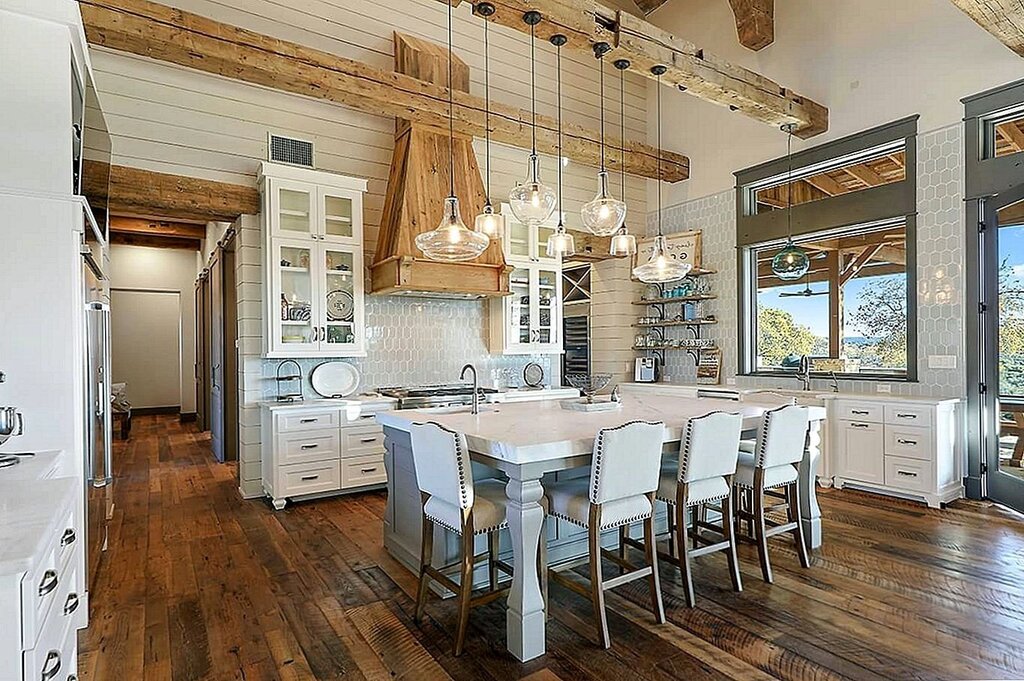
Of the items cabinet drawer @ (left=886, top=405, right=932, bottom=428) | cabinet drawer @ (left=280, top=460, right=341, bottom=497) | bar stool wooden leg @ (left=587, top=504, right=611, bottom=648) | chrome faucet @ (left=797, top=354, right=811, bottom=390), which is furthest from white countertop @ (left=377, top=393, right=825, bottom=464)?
chrome faucet @ (left=797, top=354, right=811, bottom=390)

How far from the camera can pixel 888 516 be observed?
4.38 m

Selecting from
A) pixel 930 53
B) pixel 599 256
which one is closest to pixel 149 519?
pixel 599 256

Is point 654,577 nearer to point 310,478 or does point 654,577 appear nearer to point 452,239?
point 452,239

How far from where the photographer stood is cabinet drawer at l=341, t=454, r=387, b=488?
506 centimetres

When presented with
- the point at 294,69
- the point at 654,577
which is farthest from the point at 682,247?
the point at 654,577

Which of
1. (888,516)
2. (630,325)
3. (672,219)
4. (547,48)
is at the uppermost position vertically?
(547,48)

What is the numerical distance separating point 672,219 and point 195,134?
17.5 ft

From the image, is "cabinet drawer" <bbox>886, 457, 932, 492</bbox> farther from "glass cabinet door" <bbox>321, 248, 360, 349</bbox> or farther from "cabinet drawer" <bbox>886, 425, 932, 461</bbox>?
"glass cabinet door" <bbox>321, 248, 360, 349</bbox>

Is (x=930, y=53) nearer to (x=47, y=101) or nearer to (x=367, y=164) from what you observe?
(x=367, y=164)

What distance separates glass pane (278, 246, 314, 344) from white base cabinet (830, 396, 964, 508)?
470 centimetres

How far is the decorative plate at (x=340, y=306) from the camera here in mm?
5301

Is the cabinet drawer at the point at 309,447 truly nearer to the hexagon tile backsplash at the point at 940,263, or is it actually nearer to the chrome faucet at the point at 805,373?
the chrome faucet at the point at 805,373

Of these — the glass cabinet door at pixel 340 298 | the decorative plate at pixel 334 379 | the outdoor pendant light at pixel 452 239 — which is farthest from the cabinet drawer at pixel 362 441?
the outdoor pendant light at pixel 452 239

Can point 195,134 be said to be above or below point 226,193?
above
